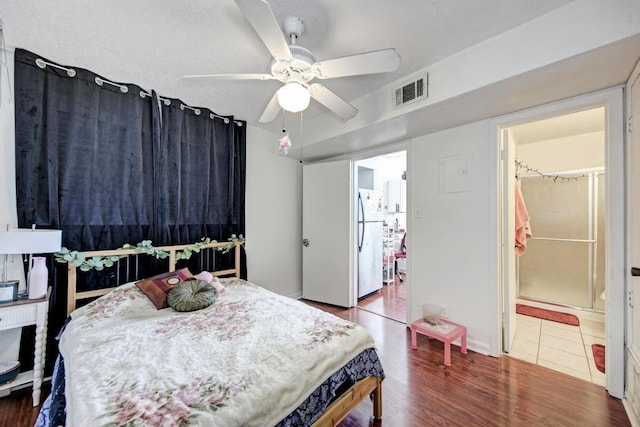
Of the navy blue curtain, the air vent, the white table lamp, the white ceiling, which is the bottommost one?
the white table lamp

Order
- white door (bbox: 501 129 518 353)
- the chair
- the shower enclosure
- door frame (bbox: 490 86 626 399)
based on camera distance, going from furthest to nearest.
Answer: the chair
the shower enclosure
white door (bbox: 501 129 518 353)
door frame (bbox: 490 86 626 399)

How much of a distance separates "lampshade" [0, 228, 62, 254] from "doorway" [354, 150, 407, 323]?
3.05m

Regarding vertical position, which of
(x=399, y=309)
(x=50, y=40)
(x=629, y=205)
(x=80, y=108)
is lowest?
(x=399, y=309)

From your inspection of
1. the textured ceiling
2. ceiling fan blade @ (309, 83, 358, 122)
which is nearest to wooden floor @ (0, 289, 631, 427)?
ceiling fan blade @ (309, 83, 358, 122)

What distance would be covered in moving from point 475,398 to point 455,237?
1.32 metres

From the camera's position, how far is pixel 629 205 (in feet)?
5.41

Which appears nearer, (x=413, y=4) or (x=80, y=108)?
(x=413, y=4)

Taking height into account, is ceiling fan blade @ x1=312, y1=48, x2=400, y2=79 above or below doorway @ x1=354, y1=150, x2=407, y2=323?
above

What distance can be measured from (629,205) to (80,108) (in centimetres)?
404

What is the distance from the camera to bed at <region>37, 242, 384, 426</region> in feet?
Result: 3.12

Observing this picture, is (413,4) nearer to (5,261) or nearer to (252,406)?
(252,406)

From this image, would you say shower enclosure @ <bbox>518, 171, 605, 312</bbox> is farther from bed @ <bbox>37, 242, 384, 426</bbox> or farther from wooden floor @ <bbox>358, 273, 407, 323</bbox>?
bed @ <bbox>37, 242, 384, 426</bbox>

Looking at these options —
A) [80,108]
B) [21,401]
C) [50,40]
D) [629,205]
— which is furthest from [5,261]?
[629,205]

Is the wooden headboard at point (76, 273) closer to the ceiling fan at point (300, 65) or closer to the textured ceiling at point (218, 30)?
the textured ceiling at point (218, 30)
